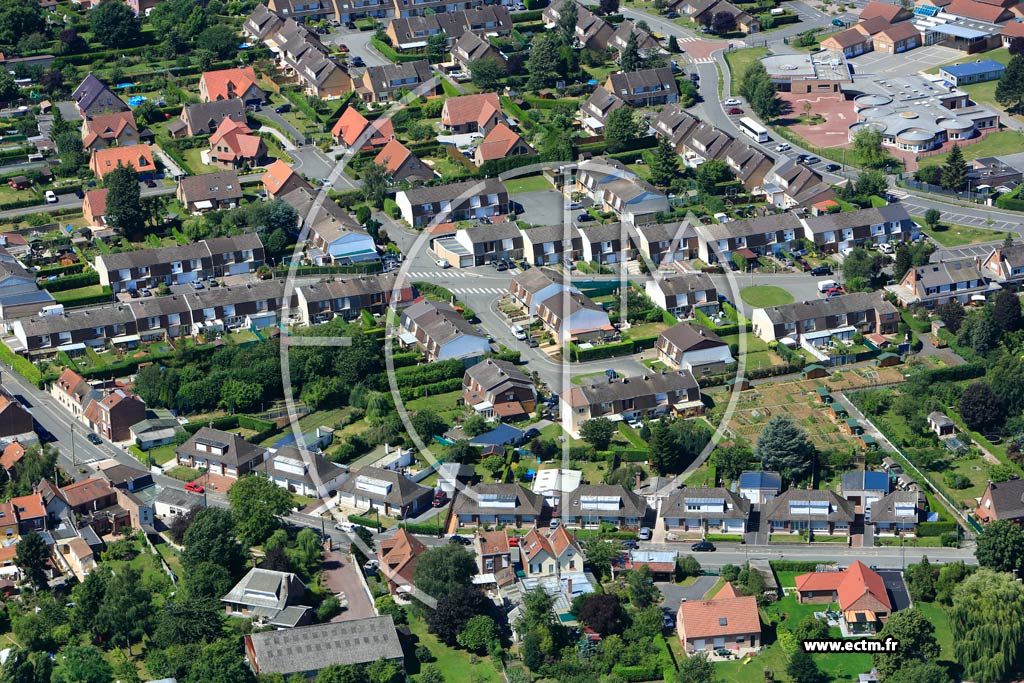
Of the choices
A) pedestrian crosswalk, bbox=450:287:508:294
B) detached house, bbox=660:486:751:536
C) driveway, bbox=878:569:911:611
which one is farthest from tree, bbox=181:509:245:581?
pedestrian crosswalk, bbox=450:287:508:294

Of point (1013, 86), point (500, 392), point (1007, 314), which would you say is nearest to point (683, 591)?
point (500, 392)

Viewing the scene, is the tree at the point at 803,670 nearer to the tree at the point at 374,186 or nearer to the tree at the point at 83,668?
the tree at the point at 83,668

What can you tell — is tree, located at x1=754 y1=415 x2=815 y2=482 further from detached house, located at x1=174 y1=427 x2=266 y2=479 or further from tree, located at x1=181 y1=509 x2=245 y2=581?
tree, located at x1=181 y1=509 x2=245 y2=581

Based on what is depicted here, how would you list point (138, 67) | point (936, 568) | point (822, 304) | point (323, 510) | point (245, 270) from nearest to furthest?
point (936, 568), point (323, 510), point (822, 304), point (245, 270), point (138, 67)

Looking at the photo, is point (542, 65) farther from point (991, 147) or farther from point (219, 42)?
point (991, 147)

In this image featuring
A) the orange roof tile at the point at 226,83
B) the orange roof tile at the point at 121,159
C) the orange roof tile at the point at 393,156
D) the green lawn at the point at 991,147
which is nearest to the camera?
the orange roof tile at the point at 393,156

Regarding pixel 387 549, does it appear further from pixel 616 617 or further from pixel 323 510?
pixel 616 617

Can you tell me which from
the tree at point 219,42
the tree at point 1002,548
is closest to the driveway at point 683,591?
the tree at point 1002,548

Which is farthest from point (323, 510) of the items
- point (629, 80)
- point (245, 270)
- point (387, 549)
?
point (629, 80)
